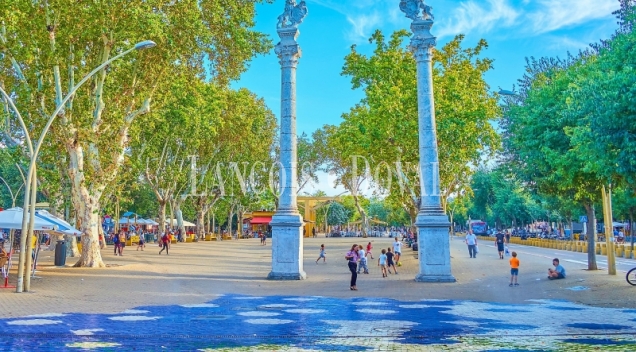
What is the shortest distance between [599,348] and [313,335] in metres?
4.73

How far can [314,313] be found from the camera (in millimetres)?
13398

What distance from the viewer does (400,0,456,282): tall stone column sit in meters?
20.3

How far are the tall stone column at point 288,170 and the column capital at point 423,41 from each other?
4317 millimetres

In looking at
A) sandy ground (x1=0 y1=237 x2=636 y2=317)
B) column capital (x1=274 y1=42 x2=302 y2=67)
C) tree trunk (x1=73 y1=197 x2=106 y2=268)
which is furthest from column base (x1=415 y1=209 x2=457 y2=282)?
tree trunk (x1=73 y1=197 x2=106 y2=268)

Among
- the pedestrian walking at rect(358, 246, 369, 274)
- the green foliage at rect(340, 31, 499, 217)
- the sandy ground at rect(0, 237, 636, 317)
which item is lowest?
the sandy ground at rect(0, 237, 636, 317)

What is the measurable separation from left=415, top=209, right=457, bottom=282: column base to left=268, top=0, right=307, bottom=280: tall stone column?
14.3 feet

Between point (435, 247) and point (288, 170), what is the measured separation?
601 centimetres

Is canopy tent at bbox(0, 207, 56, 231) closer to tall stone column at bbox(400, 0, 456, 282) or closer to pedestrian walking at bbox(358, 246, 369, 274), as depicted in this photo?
pedestrian walking at bbox(358, 246, 369, 274)

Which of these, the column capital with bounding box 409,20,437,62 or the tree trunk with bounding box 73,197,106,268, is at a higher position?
the column capital with bounding box 409,20,437,62

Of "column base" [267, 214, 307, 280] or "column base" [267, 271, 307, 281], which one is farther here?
"column base" [267, 271, 307, 281]

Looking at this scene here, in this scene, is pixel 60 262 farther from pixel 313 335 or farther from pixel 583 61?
pixel 583 61

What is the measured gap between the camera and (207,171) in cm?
5844

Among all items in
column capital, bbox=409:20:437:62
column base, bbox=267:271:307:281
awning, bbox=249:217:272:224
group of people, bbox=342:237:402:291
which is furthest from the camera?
awning, bbox=249:217:272:224

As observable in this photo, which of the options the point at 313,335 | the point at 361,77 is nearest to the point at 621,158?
the point at 313,335
